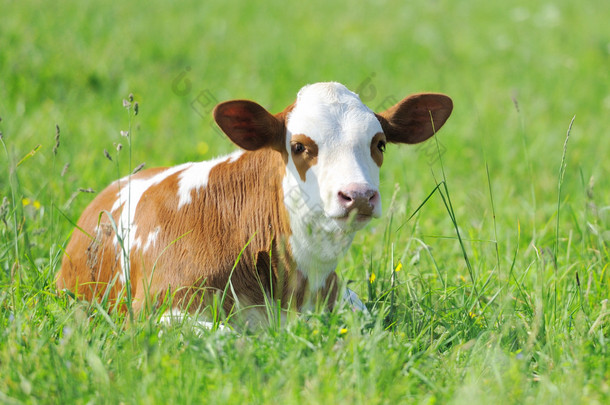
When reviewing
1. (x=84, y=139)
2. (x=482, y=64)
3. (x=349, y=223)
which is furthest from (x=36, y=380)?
(x=482, y=64)

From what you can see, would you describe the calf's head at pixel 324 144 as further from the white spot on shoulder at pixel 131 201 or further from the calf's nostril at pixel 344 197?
the white spot on shoulder at pixel 131 201

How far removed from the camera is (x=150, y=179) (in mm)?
4469

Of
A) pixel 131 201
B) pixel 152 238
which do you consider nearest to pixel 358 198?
pixel 152 238

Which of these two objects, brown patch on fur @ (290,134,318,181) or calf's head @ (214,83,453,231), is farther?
brown patch on fur @ (290,134,318,181)

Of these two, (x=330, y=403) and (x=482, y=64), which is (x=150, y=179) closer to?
(x=330, y=403)

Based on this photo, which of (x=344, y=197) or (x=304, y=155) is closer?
(x=344, y=197)

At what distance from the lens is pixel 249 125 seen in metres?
3.86

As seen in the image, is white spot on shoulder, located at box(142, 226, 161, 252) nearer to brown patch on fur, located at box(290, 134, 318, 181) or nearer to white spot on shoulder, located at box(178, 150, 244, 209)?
white spot on shoulder, located at box(178, 150, 244, 209)

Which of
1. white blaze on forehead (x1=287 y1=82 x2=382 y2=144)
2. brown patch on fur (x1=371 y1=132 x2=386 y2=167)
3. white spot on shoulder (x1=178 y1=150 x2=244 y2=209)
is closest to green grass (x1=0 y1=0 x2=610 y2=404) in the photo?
brown patch on fur (x1=371 y1=132 x2=386 y2=167)

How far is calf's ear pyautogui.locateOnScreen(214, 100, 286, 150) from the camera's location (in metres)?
3.79

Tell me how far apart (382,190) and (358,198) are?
3583 mm

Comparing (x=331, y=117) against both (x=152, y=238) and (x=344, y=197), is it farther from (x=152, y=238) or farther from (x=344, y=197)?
(x=152, y=238)

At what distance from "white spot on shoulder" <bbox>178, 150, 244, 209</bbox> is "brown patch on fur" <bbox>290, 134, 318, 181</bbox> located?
529 mm

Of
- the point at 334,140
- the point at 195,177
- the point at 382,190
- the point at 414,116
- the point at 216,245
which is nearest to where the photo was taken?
the point at 334,140
